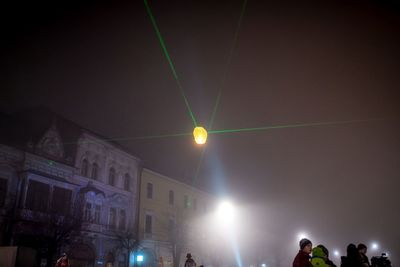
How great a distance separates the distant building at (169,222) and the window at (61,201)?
10.6m

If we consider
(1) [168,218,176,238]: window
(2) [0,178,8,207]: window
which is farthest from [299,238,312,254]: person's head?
(1) [168,218,176,238]: window

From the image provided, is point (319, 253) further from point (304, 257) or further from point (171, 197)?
point (171, 197)

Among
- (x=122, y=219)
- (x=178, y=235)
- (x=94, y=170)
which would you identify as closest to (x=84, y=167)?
(x=94, y=170)

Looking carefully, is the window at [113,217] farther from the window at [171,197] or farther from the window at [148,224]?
the window at [171,197]

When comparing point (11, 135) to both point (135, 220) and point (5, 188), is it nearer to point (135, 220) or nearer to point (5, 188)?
point (5, 188)

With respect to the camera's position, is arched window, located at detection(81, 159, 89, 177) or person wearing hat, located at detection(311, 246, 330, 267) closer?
person wearing hat, located at detection(311, 246, 330, 267)

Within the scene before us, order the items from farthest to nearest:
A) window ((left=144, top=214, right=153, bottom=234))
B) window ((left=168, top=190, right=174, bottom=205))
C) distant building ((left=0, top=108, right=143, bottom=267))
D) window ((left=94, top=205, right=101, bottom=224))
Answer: window ((left=168, top=190, right=174, bottom=205)) < window ((left=144, top=214, right=153, bottom=234)) < window ((left=94, top=205, right=101, bottom=224)) < distant building ((left=0, top=108, right=143, bottom=267))

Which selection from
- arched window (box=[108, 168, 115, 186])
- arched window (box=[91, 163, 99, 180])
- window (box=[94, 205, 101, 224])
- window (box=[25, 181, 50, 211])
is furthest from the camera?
arched window (box=[108, 168, 115, 186])

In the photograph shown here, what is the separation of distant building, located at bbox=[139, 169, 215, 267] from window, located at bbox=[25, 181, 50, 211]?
499 inches

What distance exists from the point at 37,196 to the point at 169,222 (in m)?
18.7

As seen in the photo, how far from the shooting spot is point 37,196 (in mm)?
26359

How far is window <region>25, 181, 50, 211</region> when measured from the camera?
84.2ft

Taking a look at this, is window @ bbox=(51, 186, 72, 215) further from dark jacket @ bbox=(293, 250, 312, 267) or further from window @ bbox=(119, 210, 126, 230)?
dark jacket @ bbox=(293, 250, 312, 267)

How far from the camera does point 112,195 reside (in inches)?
1353
